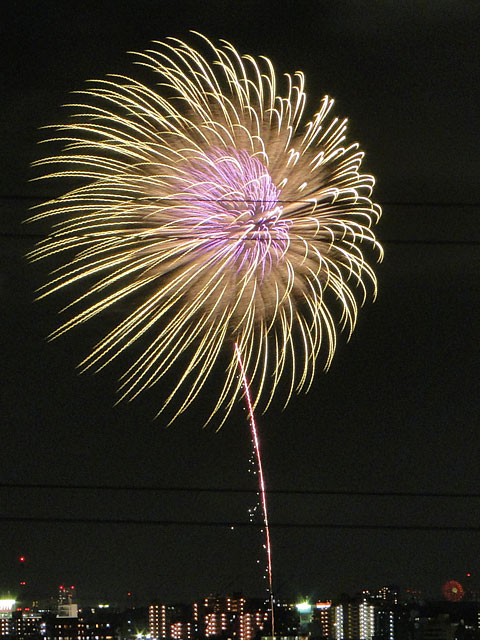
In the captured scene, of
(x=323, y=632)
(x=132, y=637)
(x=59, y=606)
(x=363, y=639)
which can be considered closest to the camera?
(x=363, y=639)

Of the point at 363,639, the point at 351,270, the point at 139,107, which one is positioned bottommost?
the point at 363,639

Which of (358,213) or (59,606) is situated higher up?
(358,213)

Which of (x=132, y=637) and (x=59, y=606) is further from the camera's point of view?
(x=59, y=606)

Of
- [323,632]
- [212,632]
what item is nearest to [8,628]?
[212,632]

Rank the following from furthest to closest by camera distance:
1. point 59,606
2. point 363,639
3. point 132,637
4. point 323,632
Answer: point 59,606
point 132,637
point 323,632
point 363,639

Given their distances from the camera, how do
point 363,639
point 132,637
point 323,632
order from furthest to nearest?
point 132,637
point 323,632
point 363,639

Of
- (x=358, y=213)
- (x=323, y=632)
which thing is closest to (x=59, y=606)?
(x=323, y=632)

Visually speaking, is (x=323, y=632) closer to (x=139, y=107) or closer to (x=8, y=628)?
(x=8, y=628)

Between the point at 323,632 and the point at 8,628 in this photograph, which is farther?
the point at 8,628

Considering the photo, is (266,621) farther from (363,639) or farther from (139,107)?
(139,107)

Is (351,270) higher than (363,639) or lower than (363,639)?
higher
